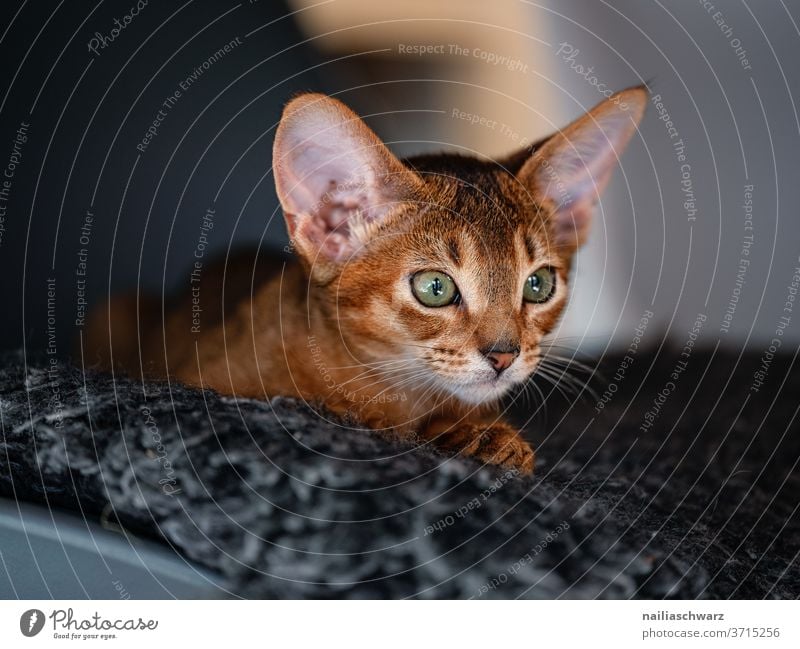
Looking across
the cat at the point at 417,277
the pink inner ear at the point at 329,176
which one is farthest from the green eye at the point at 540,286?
the pink inner ear at the point at 329,176

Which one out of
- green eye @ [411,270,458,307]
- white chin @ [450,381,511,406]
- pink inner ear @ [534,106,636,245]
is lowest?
white chin @ [450,381,511,406]

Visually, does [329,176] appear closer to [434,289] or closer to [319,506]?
[434,289]

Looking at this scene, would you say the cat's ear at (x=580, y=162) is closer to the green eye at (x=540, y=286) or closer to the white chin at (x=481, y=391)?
the green eye at (x=540, y=286)

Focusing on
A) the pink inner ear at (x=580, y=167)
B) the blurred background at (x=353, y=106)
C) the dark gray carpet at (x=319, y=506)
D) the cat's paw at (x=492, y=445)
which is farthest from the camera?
the blurred background at (x=353, y=106)

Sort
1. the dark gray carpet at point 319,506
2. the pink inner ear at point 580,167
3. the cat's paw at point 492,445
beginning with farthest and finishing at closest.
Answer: the pink inner ear at point 580,167 → the cat's paw at point 492,445 → the dark gray carpet at point 319,506

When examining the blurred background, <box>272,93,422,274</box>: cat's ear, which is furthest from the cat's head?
the blurred background

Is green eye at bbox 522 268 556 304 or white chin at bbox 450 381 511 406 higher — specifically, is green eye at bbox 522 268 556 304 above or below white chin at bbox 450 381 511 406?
above

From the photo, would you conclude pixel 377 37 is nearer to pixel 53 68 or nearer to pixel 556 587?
pixel 53 68

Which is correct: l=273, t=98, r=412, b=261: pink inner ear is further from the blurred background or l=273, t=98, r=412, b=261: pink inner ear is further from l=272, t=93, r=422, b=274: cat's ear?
the blurred background
